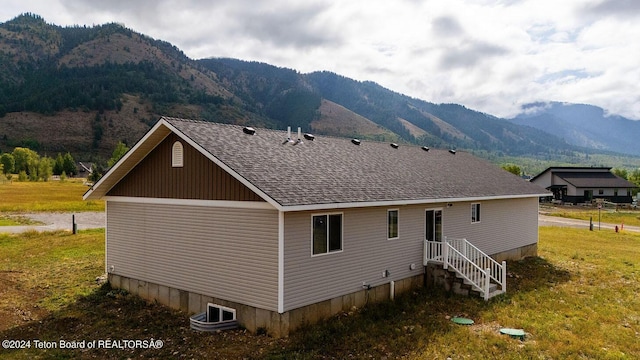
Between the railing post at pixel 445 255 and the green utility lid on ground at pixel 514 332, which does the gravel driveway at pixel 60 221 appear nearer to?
the railing post at pixel 445 255

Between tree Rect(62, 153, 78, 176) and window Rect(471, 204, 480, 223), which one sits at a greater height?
tree Rect(62, 153, 78, 176)

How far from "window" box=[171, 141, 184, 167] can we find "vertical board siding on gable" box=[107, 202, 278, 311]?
4.41 feet

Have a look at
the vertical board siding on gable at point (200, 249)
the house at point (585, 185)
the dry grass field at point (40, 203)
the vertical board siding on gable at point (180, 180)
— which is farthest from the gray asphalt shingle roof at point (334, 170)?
the house at point (585, 185)

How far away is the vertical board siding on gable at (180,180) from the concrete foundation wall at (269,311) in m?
2.97

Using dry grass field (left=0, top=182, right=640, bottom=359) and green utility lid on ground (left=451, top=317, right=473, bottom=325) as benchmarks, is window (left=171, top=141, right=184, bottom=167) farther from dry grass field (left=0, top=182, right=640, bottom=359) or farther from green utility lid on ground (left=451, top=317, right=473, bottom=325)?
green utility lid on ground (left=451, top=317, right=473, bottom=325)

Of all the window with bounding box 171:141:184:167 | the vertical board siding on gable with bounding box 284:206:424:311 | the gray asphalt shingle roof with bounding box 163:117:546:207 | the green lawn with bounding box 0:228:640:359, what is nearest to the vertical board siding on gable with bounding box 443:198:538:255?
the gray asphalt shingle roof with bounding box 163:117:546:207

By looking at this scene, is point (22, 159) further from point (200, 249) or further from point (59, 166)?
point (200, 249)

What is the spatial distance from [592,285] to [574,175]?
64223 mm

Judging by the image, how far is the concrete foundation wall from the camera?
445 inches

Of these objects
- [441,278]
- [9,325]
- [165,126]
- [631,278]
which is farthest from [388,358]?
[631,278]

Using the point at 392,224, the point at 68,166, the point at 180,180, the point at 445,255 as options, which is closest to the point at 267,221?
the point at 180,180

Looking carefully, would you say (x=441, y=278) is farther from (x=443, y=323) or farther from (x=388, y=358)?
(x=388, y=358)

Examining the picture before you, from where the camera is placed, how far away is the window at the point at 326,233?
1208cm

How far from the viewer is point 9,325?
12.4 m
